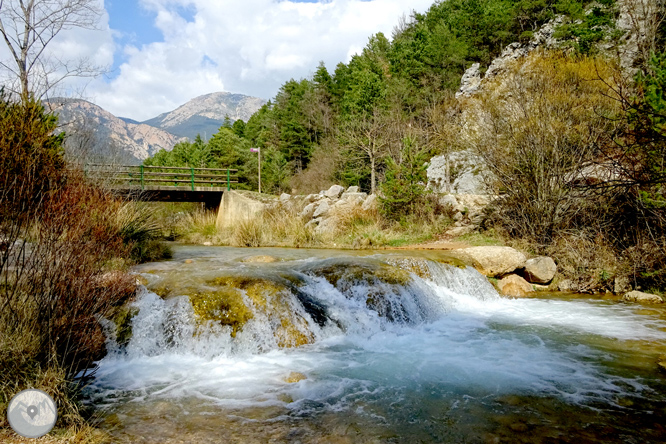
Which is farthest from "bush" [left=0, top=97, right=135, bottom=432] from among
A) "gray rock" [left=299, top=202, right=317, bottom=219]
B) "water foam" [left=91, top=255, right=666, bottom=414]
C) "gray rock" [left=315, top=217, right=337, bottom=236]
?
"gray rock" [left=299, top=202, right=317, bottom=219]

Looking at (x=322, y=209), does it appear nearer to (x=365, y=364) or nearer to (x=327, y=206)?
(x=327, y=206)

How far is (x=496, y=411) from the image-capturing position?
12.7 ft

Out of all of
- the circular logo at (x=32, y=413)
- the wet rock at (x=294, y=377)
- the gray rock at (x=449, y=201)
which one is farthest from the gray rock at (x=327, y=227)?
the circular logo at (x=32, y=413)

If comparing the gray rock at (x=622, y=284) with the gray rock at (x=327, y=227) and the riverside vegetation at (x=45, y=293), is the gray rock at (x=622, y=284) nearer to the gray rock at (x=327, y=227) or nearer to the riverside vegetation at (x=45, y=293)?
the gray rock at (x=327, y=227)

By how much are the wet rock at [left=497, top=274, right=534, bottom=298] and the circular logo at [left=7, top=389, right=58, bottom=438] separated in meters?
9.06

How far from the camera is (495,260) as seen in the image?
33.4ft

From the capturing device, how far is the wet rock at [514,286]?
9469 mm

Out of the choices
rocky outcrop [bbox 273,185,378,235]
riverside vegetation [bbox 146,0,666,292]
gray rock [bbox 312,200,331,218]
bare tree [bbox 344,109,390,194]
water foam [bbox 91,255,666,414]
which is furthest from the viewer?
bare tree [bbox 344,109,390,194]

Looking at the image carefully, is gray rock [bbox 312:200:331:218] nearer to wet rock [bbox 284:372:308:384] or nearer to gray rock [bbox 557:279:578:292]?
gray rock [bbox 557:279:578:292]

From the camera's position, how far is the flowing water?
3.57 meters

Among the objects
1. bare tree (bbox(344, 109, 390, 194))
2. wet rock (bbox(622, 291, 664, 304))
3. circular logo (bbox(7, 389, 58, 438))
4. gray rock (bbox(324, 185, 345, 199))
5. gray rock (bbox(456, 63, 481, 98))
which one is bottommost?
wet rock (bbox(622, 291, 664, 304))

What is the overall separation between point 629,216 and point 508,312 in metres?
4.41

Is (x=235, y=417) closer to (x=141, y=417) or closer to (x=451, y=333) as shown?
(x=141, y=417)

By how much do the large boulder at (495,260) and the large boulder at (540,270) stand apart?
0.19 metres
